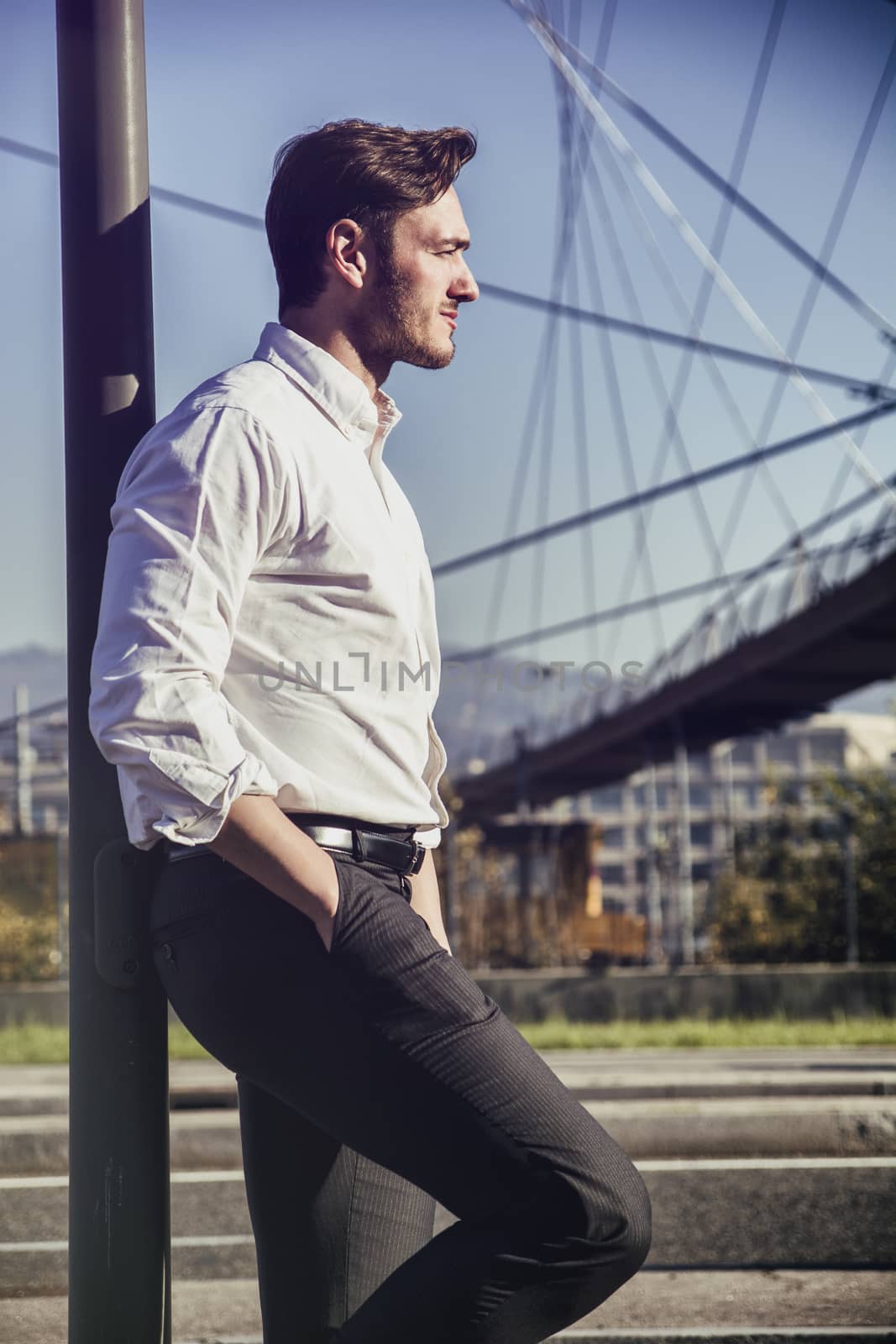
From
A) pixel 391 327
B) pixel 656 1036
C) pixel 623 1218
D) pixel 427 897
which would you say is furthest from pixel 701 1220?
pixel 656 1036

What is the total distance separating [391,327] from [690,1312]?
2325mm

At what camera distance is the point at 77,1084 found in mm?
1992

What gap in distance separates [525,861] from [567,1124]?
3392cm

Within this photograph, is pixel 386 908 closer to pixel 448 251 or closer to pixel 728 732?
pixel 448 251

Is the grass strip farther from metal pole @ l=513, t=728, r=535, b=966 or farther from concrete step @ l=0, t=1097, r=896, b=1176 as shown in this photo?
metal pole @ l=513, t=728, r=535, b=966

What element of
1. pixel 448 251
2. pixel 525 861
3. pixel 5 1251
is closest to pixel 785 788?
pixel 525 861

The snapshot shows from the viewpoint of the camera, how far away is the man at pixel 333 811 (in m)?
1.65

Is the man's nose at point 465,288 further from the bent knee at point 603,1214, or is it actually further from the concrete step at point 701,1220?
the concrete step at point 701,1220

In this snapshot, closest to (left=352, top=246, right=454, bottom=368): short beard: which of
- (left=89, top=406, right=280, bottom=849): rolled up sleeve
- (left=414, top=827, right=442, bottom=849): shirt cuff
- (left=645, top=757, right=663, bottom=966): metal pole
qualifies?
(left=89, top=406, right=280, bottom=849): rolled up sleeve

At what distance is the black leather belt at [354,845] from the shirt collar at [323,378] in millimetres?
530

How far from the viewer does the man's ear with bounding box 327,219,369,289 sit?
201cm

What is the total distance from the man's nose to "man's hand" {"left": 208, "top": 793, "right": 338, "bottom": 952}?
786 millimetres

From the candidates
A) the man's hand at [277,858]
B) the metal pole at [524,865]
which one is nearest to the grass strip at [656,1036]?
the metal pole at [524,865]

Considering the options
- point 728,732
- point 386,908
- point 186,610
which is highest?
point 728,732
